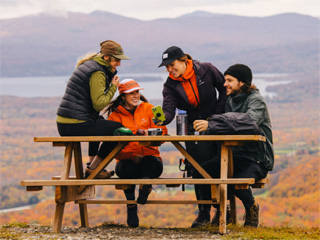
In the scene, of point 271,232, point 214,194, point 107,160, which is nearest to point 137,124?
point 107,160

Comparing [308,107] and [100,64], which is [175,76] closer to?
[100,64]

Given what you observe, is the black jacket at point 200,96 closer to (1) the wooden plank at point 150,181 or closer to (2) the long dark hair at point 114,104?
(2) the long dark hair at point 114,104

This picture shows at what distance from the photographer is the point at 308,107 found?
181125 millimetres

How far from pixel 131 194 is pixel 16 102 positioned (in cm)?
18788

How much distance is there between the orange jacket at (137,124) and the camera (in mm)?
7582

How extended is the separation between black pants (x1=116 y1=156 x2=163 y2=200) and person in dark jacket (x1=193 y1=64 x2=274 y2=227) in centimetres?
52

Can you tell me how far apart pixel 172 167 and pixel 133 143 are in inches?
3527

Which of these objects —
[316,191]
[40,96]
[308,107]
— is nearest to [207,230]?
[316,191]

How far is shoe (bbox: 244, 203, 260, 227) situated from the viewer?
720cm

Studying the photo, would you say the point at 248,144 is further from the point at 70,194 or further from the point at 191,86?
the point at 70,194

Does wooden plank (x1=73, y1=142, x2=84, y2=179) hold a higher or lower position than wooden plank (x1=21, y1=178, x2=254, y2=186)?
higher

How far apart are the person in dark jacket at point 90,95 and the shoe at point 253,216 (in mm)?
1800

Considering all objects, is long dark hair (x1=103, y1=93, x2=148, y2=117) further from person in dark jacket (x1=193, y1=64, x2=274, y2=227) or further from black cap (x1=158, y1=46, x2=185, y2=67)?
person in dark jacket (x1=193, y1=64, x2=274, y2=227)

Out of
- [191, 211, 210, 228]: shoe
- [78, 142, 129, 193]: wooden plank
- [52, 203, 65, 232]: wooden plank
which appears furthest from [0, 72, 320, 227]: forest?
[78, 142, 129, 193]: wooden plank
